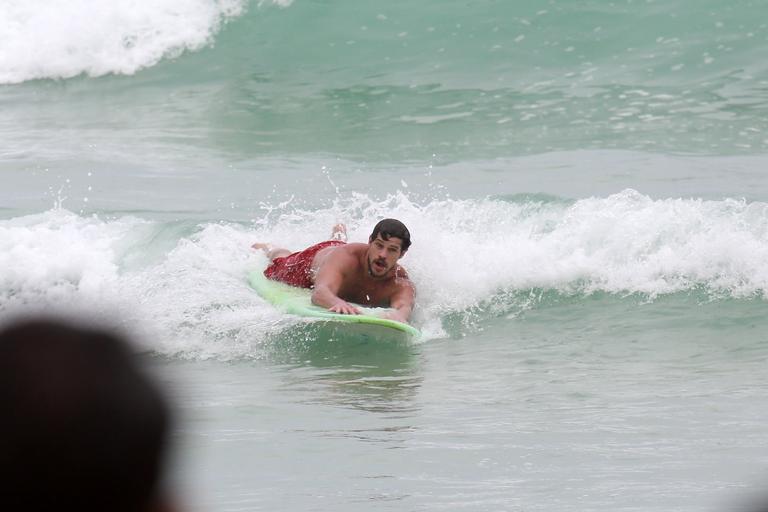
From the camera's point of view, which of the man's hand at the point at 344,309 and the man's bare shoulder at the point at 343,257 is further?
the man's bare shoulder at the point at 343,257

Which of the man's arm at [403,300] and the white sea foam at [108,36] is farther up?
the white sea foam at [108,36]

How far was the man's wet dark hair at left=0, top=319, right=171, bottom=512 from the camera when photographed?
38.9 inches

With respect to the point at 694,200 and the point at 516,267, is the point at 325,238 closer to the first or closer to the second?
the point at 516,267

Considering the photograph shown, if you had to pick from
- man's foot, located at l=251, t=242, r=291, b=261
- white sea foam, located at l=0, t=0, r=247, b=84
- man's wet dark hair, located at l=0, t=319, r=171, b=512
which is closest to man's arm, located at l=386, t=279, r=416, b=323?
man's foot, located at l=251, t=242, r=291, b=261

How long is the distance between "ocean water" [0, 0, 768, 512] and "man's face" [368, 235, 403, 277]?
582 millimetres

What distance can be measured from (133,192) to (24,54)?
22.4 ft

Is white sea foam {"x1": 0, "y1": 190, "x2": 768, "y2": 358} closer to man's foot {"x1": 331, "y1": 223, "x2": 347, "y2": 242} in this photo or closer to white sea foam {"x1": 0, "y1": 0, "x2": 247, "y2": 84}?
man's foot {"x1": 331, "y1": 223, "x2": 347, "y2": 242}

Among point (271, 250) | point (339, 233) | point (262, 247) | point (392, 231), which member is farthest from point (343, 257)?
point (262, 247)

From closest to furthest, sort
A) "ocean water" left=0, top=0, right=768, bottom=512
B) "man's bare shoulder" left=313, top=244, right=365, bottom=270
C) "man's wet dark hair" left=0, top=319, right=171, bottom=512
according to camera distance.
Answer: "man's wet dark hair" left=0, top=319, right=171, bottom=512, "ocean water" left=0, top=0, right=768, bottom=512, "man's bare shoulder" left=313, top=244, right=365, bottom=270

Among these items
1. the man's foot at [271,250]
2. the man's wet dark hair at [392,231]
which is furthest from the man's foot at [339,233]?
the man's wet dark hair at [392,231]

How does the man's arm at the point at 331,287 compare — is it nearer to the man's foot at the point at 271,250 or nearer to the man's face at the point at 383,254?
the man's face at the point at 383,254

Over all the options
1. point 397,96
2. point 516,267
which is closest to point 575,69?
point 397,96

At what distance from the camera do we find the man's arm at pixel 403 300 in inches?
366

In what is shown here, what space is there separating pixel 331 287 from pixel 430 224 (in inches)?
84.4
